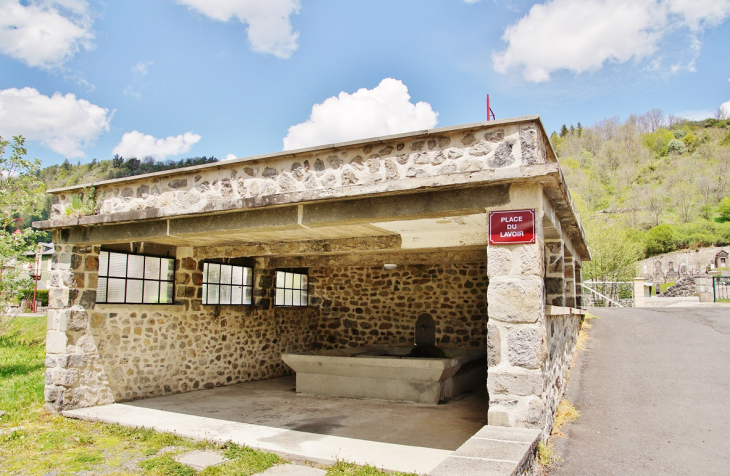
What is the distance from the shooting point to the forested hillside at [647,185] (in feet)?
99.6

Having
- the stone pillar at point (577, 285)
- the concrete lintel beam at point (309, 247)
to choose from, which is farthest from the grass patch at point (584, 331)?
the concrete lintel beam at point (309, 247)

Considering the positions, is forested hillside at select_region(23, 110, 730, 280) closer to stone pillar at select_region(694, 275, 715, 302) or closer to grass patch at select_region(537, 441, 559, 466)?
stone pillar at select_region(694, 275, 715, 302)

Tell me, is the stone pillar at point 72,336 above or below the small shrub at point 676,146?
below

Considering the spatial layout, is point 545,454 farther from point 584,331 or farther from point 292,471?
point 584,331

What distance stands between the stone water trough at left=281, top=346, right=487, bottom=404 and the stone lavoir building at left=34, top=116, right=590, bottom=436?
1452 millimetres

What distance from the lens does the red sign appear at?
3.75 m

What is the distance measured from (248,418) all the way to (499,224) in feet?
13.6

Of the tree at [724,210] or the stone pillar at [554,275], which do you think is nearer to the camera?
the stone pillar at [554,275]

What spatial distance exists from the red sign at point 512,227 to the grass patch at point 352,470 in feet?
6.50

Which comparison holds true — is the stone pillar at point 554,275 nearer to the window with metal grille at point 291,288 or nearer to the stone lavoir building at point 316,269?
the stone lavoir building at point 316,269

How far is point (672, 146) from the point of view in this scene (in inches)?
2680

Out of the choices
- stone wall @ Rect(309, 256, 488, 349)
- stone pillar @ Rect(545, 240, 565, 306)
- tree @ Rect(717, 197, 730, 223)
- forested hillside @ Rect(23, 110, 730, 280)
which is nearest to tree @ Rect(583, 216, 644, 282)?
forested hillside @ Rect(23, 110, 730, 280)

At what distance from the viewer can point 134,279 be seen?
7219mm

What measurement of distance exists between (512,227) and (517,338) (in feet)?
2.80
